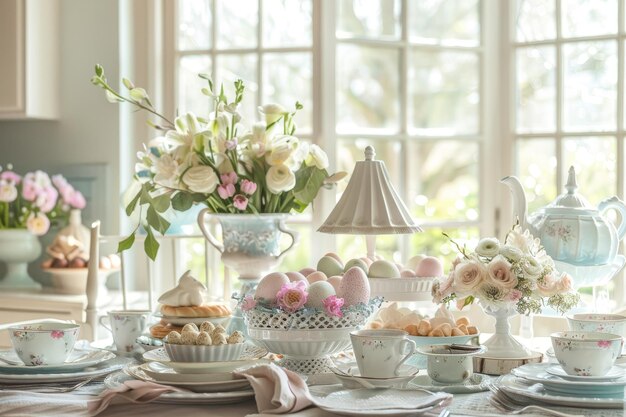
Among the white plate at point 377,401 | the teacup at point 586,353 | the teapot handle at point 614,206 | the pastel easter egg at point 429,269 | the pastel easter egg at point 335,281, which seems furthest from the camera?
the teapot handle at point 614,206

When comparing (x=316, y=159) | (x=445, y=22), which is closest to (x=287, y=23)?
(x=445, y=22)

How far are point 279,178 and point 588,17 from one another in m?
1.81

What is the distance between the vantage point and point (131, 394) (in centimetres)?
154

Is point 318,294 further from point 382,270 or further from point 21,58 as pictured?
point 21,58

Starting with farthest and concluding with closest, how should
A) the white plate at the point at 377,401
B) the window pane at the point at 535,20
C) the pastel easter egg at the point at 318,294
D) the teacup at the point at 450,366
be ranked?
the window pane at the point at 535,20, the pastel easter egg at the point at 318,294, the teacup at the point at 450,366, the white plate at the point at 377,401

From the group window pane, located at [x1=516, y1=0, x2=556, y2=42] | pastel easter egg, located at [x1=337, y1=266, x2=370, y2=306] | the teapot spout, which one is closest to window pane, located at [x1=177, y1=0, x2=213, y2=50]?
window pane, located at [x1=516, y1=0, x2=556, y2=42]

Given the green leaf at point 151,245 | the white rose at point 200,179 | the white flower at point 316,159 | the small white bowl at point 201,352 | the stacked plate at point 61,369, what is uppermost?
the white flower at point 316,159

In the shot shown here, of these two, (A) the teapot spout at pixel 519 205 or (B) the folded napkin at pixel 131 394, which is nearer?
(B) the folded napkin at pixel 131 394

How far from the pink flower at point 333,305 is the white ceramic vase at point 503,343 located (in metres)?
0.29

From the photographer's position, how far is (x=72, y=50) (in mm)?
3771

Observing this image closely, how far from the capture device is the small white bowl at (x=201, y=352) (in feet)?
5.60

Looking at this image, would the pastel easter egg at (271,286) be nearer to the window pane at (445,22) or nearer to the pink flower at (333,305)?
the pink flower at (333,305)

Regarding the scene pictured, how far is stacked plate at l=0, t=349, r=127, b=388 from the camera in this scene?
1.74 m

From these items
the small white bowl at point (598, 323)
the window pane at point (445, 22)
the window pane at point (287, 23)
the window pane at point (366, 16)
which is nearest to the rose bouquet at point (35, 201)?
the window pane at point (287, 23)
